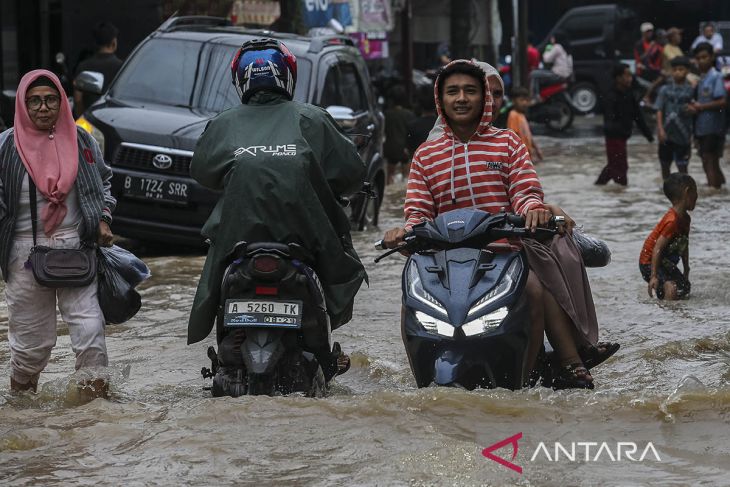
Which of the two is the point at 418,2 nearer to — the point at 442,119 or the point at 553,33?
the point at 553,33

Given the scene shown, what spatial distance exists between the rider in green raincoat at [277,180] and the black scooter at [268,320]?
9cm

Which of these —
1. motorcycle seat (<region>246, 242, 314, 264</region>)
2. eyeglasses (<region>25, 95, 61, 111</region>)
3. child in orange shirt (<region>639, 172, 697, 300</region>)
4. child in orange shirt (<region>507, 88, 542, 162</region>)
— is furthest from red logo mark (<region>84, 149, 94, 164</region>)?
child in orange shirt (<region>507, 88, 542, 162</region>)

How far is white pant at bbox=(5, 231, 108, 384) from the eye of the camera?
6.80m

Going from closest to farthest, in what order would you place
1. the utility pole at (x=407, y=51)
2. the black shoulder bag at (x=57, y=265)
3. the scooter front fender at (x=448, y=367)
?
the scooter front fender at (x=448, y=367) → the black shoulder bag at (x=57, y=265) → the utility pole at (x=407, y=51)

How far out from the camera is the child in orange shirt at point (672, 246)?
1045 centimetres

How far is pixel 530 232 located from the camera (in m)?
5.91

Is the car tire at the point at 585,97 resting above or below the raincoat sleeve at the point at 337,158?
below

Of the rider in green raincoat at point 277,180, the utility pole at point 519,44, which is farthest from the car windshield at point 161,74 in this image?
the utility pole at point 519,44

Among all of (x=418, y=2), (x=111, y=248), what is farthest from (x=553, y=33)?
(x=111, y=248)

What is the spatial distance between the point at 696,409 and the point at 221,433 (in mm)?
2033

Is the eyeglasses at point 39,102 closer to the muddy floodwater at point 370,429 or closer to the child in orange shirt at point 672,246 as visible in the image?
the muddy floodwater at point 370,429

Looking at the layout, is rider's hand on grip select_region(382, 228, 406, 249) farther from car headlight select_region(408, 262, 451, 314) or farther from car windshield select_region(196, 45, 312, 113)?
car windshield select_region(196, 45, 312, 113)

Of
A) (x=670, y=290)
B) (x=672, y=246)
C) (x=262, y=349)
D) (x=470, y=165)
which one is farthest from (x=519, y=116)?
(x=262, y=349)

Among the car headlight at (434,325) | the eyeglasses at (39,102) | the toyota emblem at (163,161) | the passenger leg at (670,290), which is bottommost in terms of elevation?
the passenger leg at (670,290)
